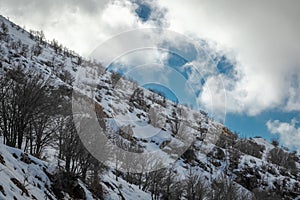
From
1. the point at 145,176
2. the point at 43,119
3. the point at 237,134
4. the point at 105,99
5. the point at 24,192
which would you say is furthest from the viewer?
the point at 237,134

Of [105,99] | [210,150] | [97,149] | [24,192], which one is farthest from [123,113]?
[24,192]

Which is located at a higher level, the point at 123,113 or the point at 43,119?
the point at 123,113

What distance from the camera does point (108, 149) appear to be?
92.4 feet

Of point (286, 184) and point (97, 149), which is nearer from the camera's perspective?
point (97, 149)

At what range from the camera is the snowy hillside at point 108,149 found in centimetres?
1875

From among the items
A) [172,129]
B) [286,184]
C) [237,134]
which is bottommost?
[286,184]

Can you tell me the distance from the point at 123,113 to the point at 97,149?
165 feet

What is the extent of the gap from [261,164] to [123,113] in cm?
3978

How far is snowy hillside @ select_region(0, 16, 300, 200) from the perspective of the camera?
738 inches

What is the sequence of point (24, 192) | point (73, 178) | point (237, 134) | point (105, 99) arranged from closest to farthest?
point (24, 192)
point (73, 178)
point (105, 99)
point (237, 134)

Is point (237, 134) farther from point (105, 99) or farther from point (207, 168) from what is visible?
point (105, 99)

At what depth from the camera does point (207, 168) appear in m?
65.9

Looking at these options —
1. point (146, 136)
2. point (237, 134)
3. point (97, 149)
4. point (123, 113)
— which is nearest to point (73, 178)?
point (97, 149)

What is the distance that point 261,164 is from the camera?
7512 cm
